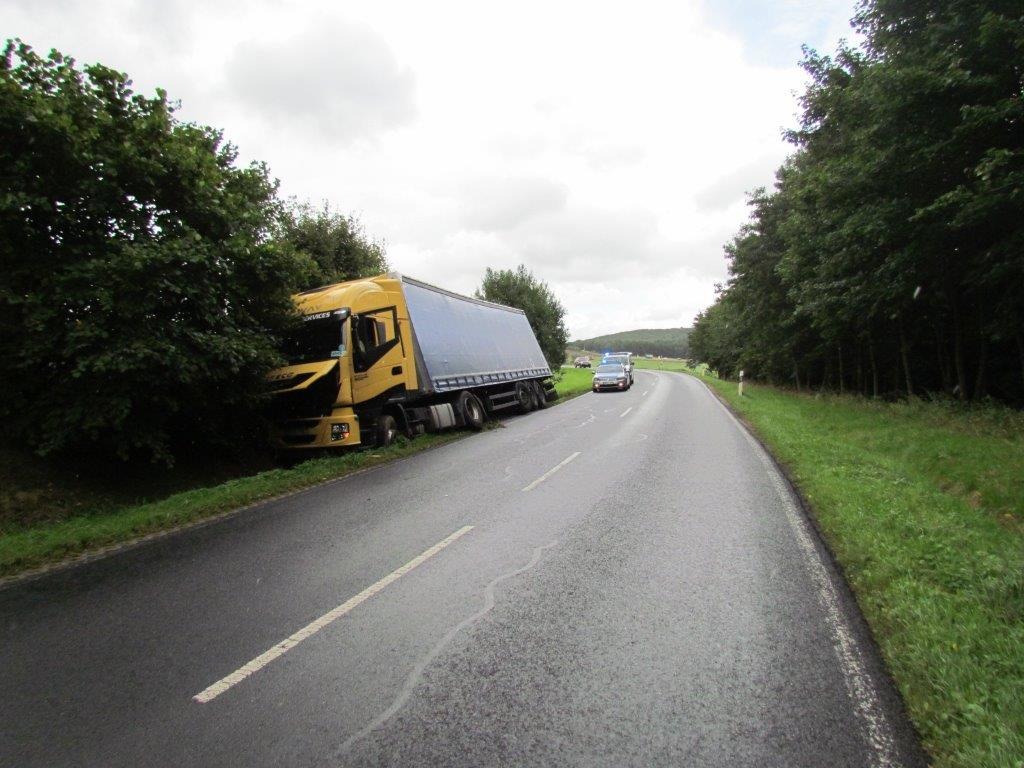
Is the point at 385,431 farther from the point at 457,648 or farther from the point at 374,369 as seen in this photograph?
the point at 457,648

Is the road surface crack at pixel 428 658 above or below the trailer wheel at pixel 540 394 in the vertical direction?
below

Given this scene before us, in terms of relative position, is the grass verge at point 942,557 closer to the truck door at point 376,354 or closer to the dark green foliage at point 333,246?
the truck door at point 376,354

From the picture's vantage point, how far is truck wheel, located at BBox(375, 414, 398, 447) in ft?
38.2

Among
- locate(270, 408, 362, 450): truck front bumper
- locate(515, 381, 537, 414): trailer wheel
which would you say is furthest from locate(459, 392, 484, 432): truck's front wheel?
locate(270, 408, 362, 450): truck front bumper

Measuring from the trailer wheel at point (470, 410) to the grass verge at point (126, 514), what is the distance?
13.8 feet

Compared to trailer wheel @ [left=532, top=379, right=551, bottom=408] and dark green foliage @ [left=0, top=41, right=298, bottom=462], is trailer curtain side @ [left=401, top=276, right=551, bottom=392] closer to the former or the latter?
trailer wheel @ [left=532, top=379, right=551, bottom=408]

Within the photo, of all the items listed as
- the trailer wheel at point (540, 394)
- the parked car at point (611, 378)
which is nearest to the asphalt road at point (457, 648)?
the trailer wheel at point (540, 394)

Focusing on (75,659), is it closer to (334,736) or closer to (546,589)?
(334,736)

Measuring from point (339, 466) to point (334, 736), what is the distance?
728 centimetres

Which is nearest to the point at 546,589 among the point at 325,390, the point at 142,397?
the point at 142,397

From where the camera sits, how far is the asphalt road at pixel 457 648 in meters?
2.54

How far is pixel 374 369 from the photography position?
11695 mm

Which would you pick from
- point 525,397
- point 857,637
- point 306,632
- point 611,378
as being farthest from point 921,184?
point 611,378

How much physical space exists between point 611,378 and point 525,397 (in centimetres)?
1174
